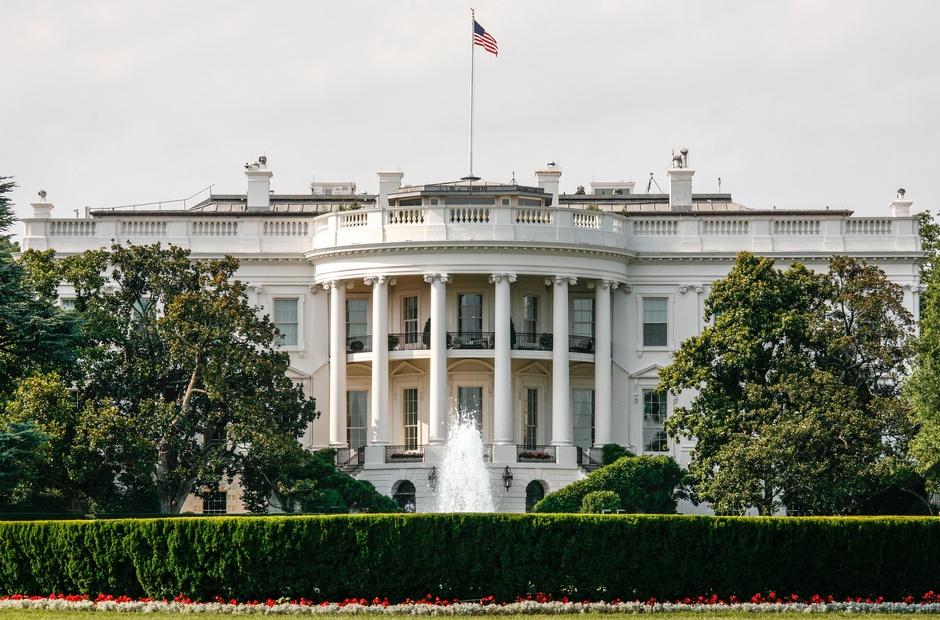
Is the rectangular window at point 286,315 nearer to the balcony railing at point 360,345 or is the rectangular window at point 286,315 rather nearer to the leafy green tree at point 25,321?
the balcony railing at point 360,345

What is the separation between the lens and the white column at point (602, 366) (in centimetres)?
6825

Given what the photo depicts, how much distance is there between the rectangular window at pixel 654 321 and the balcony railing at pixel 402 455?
381 inches

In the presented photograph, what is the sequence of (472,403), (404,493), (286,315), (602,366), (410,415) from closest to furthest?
(404,493)
(602,366)
(472,403)
(410,415)
(286,315)

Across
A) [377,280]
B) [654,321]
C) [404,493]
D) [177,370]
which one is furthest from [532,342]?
[177,370]

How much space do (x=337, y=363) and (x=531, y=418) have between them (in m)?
7.15

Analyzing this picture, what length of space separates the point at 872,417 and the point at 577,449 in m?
12.7

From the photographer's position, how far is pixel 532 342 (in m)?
69.6

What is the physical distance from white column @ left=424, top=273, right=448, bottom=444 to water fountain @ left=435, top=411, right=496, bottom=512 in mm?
624

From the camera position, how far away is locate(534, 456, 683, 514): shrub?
61778mm

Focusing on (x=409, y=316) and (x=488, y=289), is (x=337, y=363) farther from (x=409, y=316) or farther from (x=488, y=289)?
(x=488, y=289)

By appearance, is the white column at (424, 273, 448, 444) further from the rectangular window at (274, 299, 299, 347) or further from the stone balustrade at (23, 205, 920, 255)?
the rectangular window at (274, 299, 299, 347)

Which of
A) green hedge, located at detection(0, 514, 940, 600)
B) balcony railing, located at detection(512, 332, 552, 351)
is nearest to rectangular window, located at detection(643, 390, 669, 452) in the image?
balcony railing, located at detection(512, 332, 552, 351)

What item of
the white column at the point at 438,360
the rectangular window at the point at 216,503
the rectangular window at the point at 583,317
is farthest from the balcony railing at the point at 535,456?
the rectangular window at the point at 216,503

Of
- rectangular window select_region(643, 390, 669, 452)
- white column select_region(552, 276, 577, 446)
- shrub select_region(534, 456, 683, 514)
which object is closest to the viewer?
shrub select_region(534, 456, 683, 514)
